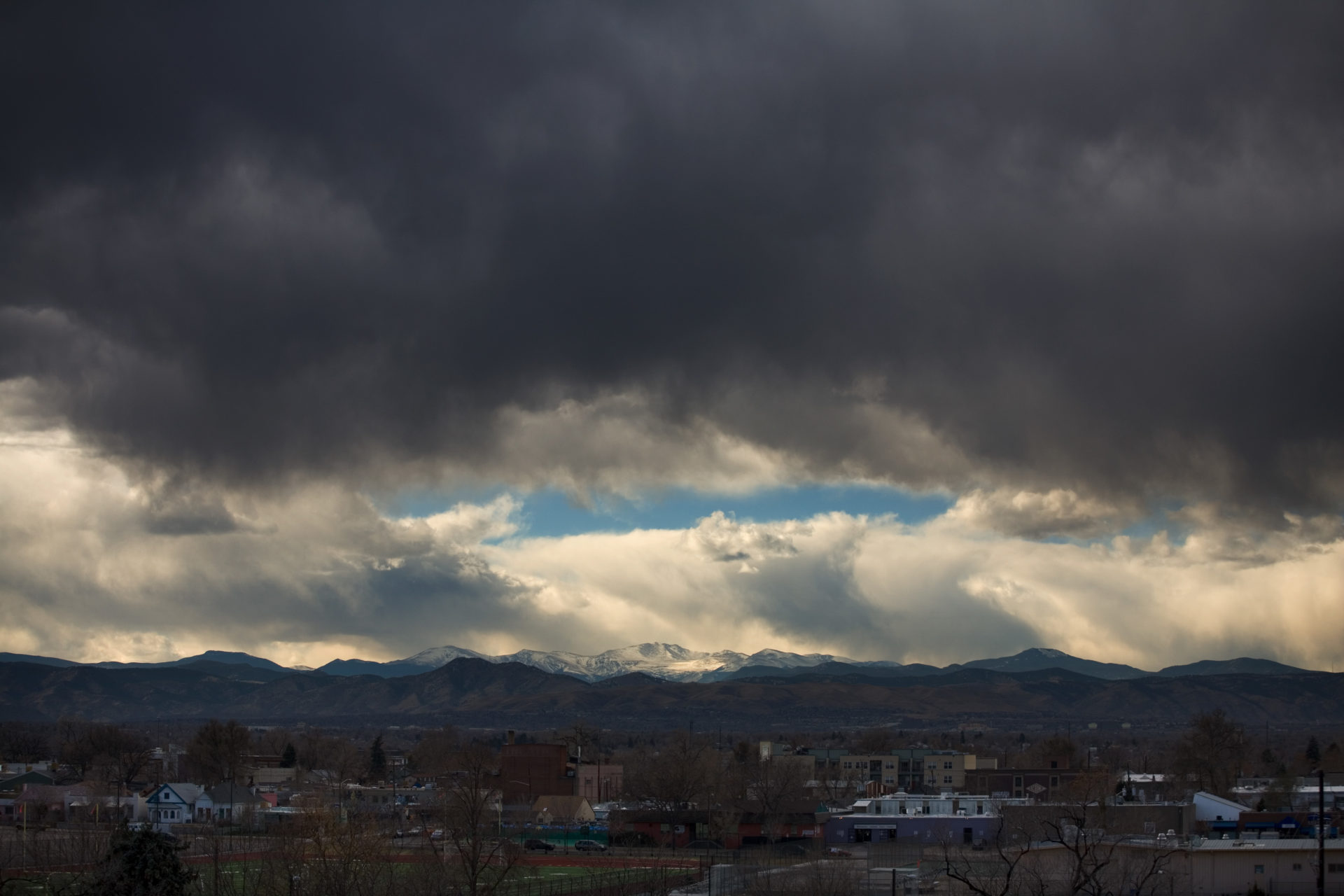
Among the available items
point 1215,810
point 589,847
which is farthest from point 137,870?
point 1215,810

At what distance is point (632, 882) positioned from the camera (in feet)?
293

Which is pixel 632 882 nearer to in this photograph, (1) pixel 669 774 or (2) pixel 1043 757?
(1) pixel 669 774

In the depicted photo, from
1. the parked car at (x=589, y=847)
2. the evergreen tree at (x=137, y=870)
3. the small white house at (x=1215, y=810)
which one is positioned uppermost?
the evergreen tree at (x=137, y=870)

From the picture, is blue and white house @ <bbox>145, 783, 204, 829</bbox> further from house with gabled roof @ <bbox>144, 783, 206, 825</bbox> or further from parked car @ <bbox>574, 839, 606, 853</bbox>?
parked car @ <bbox>574, 839, 606, 853</bbox>

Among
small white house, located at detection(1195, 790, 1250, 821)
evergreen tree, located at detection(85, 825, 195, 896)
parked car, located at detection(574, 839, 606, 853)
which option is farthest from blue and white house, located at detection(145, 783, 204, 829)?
small white house, located at detection(1195, 790, 1250, 821)

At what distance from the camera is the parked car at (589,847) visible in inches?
4894

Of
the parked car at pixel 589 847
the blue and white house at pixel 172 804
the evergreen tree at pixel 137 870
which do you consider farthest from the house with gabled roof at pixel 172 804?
the evergreen tree at pixel 137 870

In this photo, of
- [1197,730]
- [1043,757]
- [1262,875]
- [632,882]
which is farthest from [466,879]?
[1197,730]

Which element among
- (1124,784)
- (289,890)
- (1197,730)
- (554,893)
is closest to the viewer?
(289,890)

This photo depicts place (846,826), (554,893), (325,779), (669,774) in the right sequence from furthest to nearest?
(325,779) < (669,774) < (846,826) < (554,893)

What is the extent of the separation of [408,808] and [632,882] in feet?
245

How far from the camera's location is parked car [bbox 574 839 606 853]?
124 metres

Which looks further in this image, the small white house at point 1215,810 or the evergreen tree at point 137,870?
the small white house at point 1215,810

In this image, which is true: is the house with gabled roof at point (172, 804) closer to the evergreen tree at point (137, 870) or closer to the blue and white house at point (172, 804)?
the blue and white house at point (172, 804)
